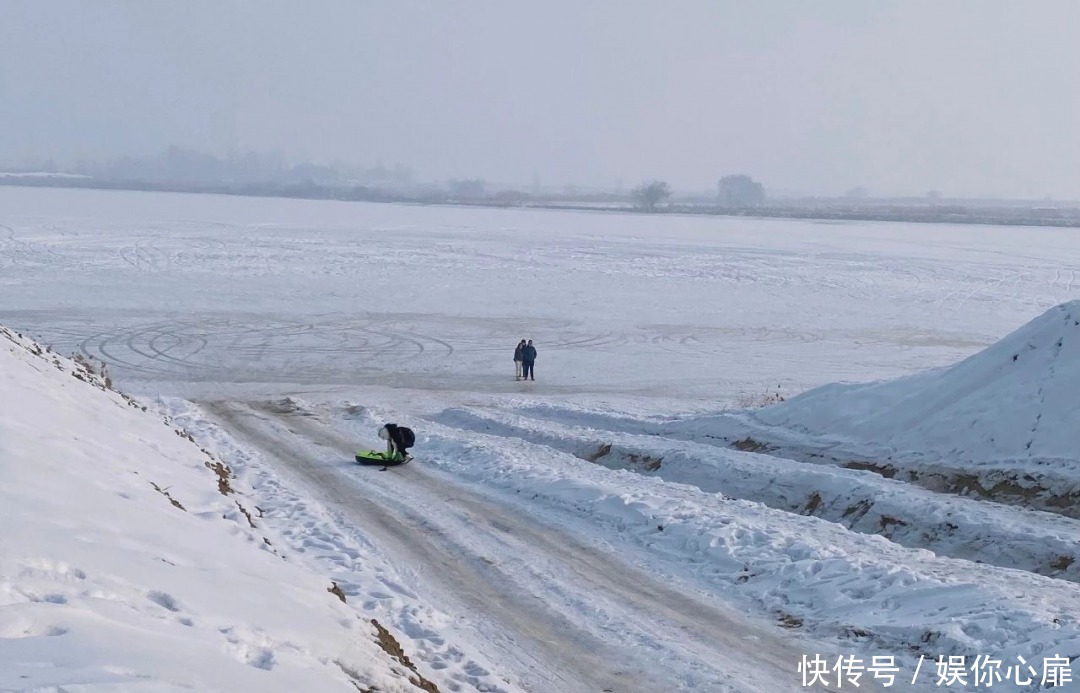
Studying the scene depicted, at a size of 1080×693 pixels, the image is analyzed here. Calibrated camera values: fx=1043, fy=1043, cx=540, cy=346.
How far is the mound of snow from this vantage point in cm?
1493

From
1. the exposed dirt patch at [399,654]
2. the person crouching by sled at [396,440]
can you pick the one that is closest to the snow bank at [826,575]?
the person crouching by sled at [396,440]

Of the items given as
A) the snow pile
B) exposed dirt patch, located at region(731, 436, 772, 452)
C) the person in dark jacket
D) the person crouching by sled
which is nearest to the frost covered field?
the snow pile

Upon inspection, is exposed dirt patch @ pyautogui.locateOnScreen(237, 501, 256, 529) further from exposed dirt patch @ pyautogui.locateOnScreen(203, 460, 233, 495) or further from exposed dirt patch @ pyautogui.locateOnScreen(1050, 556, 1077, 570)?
exposed dirt patch @ pyautogui.locateOnScreen(1050, 556, 1077, 570)

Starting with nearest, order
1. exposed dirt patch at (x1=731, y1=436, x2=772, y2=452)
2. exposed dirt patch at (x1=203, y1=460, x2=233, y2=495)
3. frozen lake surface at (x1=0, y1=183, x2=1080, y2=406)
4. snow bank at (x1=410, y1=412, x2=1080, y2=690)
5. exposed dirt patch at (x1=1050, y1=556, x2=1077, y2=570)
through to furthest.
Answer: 1. snow bank at (x1=410, y1=412, x2=1080, y2=690)
2. exposed dirt patch at (x1=1050, y1=556, x2=1077, y2=570)
3. exposed dirt patch at (x1=203, y1=460, x2=233, y2=495)
4. exposed dirt patch at (x1=731, y1=436, x2=772, y2=452)
5. frozen lake surface at (x1=0, y1=183, x2=1080, y2=406)

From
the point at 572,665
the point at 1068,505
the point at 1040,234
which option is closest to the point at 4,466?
the point at 572,665

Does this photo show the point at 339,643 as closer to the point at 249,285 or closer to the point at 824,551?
the point at 824,551

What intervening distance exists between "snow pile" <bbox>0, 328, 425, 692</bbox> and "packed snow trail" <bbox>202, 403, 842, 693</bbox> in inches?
61.2

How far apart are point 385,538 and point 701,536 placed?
3.76 meters

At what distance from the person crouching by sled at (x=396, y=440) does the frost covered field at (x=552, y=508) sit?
53 cm

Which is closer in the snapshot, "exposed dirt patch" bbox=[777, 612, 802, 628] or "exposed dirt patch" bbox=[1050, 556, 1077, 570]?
"exposed dirt patch" bbox=[777, 612, 802, 628]

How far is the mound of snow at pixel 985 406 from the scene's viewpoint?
1493 centimetres

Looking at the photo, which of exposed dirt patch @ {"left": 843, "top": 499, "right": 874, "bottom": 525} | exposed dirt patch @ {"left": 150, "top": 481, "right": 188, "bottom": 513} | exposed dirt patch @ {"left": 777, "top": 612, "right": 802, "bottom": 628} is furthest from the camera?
exposed dirt patch @ {"left": 843, "top": 499, "right": 874, "bottom": 525}

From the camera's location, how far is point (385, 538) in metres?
12.5

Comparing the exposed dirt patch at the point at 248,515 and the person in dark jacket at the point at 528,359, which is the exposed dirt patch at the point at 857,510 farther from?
the person in dark jacket at the point at 528,359
